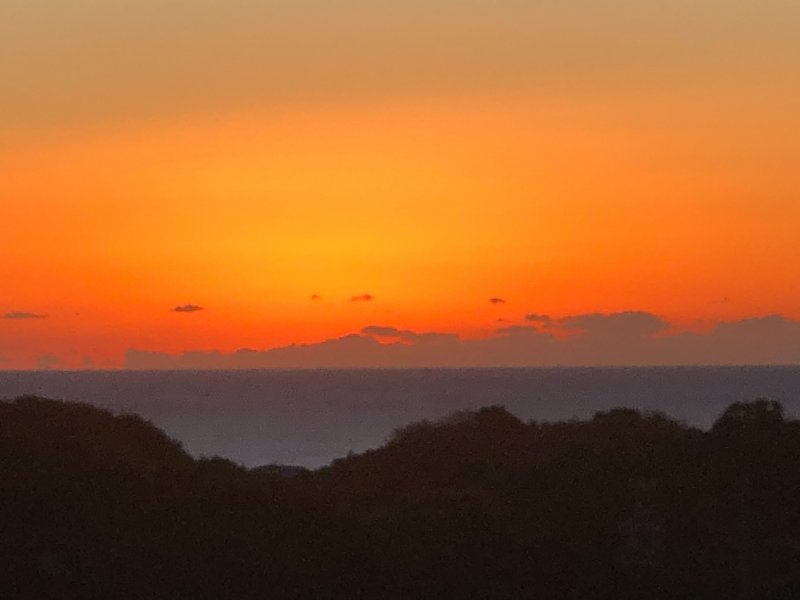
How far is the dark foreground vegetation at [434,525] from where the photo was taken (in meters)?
22.6

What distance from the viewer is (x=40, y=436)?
2658 centimetres

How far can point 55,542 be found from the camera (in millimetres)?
22828

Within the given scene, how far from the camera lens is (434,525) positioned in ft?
78.8

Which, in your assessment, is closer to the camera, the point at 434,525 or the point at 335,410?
the point at 434,525

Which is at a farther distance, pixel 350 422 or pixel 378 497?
pixel 350 422

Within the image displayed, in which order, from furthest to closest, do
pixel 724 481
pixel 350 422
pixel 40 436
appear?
1. pixel 350 422
2. pixel 40 436
3. pixel 724 481

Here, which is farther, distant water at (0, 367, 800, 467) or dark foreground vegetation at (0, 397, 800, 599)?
distant water at (0, 367, 800, 467)

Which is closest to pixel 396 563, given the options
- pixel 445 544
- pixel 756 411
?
pixel 445 544

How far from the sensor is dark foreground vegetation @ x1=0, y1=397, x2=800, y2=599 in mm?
22609

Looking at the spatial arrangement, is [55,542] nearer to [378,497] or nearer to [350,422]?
[378,497]

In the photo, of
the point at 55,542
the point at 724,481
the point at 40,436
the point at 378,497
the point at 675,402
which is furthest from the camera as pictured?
the point at 675,402

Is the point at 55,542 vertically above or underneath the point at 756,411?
underneath

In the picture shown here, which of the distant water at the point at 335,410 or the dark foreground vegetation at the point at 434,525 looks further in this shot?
the distant water at the point at 335,410

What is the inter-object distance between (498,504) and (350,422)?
9951 centimetres
